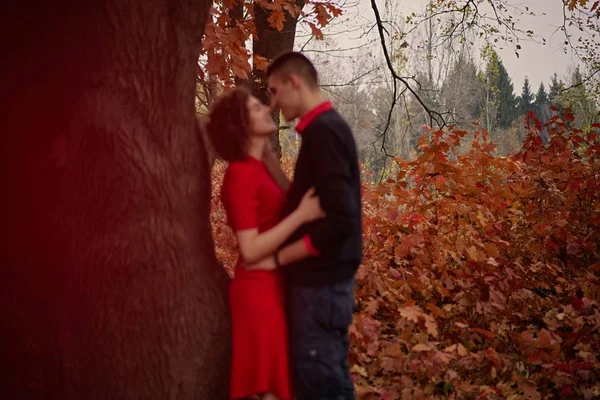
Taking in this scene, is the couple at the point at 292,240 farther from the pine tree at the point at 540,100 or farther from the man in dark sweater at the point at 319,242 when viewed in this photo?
the pine tree at the point at 540,100

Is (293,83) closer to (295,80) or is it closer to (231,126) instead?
(295,80)

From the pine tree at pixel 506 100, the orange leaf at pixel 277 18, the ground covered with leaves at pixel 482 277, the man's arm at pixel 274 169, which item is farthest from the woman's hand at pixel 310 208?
the pine tree at pixel 506 100

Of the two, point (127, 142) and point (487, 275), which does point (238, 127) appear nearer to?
point (127, 142)

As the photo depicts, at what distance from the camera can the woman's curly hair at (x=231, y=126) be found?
250 cm

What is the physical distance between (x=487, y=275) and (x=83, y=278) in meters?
3.55

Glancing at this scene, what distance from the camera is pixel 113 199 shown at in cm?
252

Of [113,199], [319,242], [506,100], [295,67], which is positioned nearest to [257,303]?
[319,242]

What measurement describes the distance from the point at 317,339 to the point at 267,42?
581 cm

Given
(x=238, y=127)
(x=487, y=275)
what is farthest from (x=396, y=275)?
(x=238, y=127)

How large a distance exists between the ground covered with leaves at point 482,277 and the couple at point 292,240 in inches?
46.8

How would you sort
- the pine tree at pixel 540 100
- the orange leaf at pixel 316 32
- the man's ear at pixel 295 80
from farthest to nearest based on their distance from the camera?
the pine tree at pixel 540 100, the orange leaf at pixel 316 32, the man's ear at pixel 295 80

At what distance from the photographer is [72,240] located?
2.56m

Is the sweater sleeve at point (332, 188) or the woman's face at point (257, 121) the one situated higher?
the woman's face at point (257, 121)

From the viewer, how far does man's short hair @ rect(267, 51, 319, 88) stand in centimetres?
254
